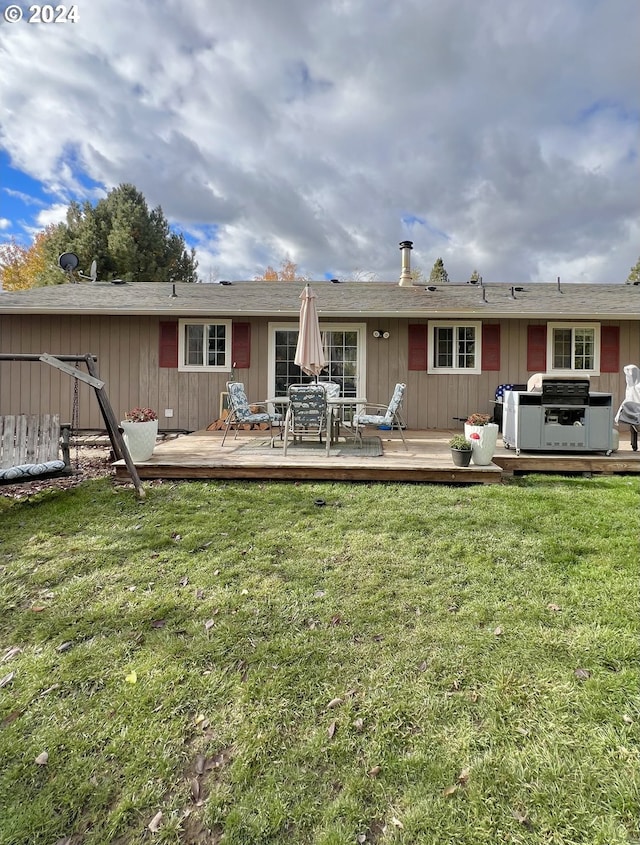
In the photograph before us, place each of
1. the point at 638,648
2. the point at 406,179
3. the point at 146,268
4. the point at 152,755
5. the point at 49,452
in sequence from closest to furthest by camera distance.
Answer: the point at 152,755 < the point at 638,648 < the point at 49,452 < the point at 406,179 < the point at 146,268

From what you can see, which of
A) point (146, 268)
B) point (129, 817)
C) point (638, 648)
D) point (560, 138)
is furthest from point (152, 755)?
point (146, 268)

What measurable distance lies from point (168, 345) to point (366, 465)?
523cm

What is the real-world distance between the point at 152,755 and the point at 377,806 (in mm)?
729

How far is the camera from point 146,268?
66.1ft

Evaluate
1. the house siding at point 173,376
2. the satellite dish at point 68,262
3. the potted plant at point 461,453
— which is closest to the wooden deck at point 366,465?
the potted plant at point 461,453

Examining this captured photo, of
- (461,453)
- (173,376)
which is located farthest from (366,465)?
(173,376)

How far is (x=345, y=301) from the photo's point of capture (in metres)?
7.93

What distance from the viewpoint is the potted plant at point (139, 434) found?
15.1 feet

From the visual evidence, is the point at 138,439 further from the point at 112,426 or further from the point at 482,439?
the point at 482,439

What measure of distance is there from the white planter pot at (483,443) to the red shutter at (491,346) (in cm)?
363

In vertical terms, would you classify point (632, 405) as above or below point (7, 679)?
above

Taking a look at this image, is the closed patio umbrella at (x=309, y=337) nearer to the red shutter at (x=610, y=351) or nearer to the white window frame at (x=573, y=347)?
the white window frame at (x=573, y=347)

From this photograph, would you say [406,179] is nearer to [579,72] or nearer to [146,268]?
[579,72]

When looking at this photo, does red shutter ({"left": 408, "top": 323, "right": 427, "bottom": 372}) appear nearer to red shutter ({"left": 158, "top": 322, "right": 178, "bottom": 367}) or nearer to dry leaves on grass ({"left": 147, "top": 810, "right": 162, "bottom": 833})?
red shutter ({"left": 158, "top": 322, "right": 178, "bottom": 367})
